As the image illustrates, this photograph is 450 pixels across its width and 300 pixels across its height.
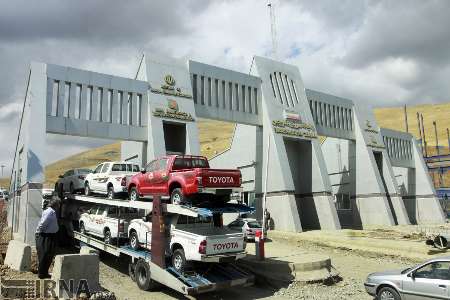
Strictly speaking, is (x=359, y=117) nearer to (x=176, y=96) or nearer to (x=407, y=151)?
(x=407, y=151)

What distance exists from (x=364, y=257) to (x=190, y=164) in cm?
1133

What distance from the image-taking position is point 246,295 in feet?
43.1

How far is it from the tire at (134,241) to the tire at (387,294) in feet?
25.0

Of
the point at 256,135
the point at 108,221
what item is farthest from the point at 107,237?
the point at 256,135

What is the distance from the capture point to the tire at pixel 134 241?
13.7 meters

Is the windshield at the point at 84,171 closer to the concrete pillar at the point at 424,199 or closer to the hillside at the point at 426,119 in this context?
the concrete pillar at the point at 424,199

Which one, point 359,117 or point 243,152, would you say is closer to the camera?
point 243,152

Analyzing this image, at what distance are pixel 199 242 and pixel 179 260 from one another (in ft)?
3.47

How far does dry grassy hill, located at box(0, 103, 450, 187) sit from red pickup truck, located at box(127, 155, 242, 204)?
79.1 meters

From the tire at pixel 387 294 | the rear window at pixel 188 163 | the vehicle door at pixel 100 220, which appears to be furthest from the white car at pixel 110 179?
the tire at pixel 387 294

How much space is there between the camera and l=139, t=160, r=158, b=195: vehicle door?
48.7 feet

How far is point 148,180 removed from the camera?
15008mm

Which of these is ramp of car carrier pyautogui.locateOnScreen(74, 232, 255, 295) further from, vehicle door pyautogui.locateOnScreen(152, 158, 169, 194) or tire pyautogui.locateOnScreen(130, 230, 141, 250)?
vehicle door pyautogui.locateOnScreen(152, 158, 169, 194)

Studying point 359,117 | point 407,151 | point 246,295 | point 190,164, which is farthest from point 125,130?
point 407,151
